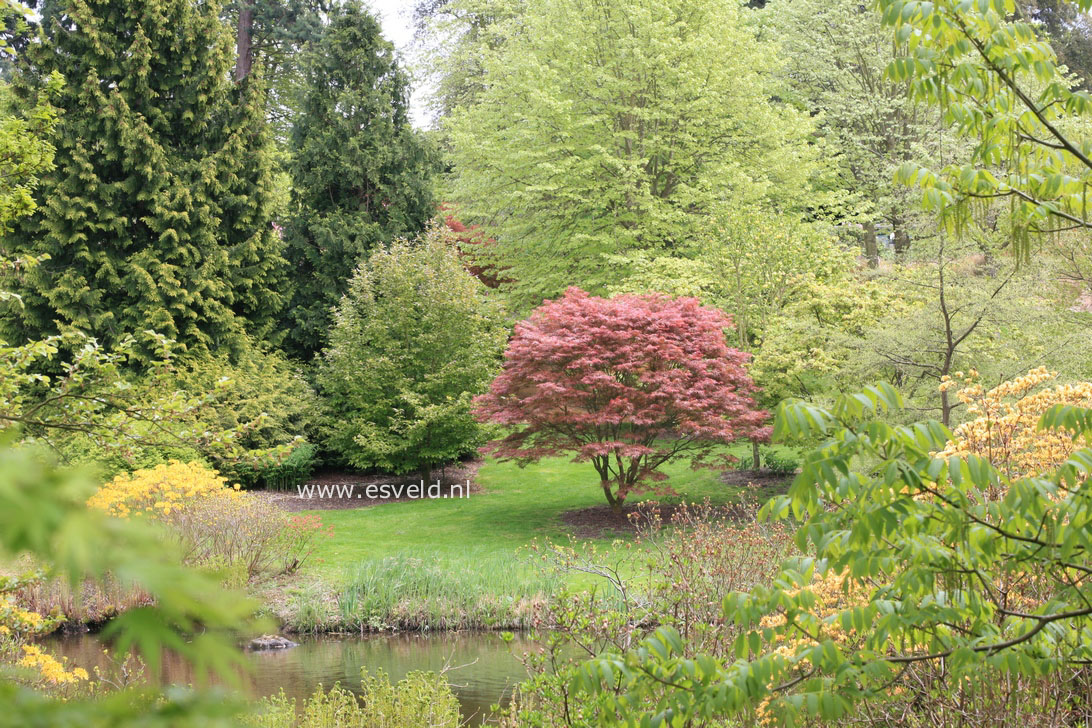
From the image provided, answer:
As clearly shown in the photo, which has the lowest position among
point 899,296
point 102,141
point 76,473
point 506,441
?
point 506,441

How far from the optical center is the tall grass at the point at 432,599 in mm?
10516

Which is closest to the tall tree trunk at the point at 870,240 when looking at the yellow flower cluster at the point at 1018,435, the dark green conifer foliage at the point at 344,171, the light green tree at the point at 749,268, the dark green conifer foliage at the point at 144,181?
the light green tree at the point at 749,268

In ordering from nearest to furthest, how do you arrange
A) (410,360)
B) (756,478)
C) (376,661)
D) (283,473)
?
(376,661), (756,478), (410,360), (283,473)

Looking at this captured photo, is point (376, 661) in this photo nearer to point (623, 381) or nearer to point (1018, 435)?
point (623, 381)

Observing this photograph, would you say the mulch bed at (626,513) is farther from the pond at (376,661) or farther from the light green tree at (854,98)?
the light green tree at (854,98)

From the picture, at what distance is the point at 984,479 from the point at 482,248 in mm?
20992

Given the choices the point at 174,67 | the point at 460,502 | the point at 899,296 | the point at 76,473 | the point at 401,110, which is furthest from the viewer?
the point at 401,110

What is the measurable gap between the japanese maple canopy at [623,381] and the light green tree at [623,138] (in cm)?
512

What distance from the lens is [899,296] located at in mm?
14125

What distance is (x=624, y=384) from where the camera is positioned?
14398 millimetres

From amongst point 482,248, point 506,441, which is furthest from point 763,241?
point 482,248

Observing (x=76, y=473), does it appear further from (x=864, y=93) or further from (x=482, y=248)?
(x=864, y=93)

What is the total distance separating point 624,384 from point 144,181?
36.1 ft

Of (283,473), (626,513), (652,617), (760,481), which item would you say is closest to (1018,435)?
(652,617)
